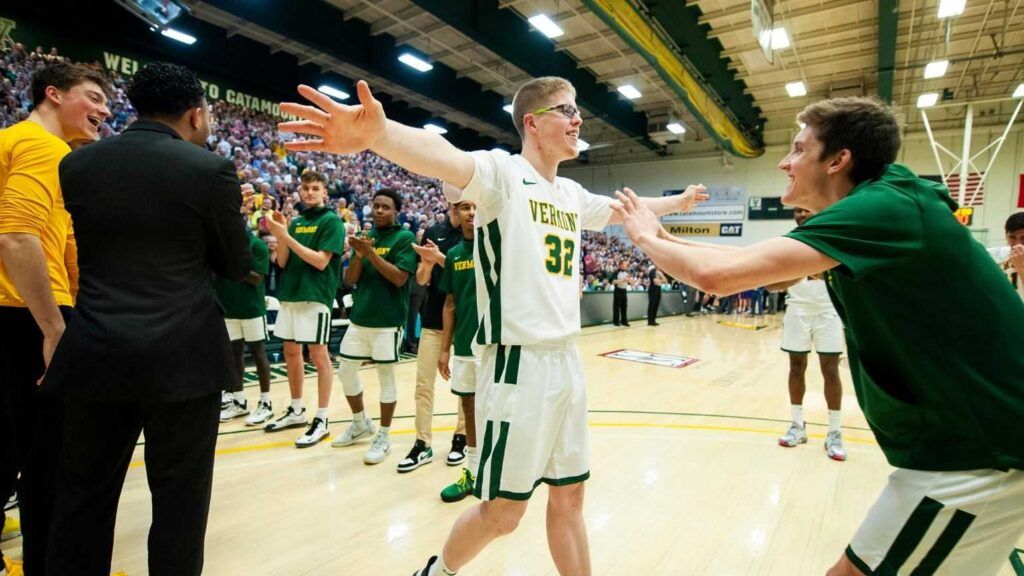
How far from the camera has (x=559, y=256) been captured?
1.79 meters

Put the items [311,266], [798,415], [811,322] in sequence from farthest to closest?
[798,415] → [811,322] → [311,266]

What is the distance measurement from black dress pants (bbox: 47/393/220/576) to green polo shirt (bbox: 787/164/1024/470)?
190 centimetres

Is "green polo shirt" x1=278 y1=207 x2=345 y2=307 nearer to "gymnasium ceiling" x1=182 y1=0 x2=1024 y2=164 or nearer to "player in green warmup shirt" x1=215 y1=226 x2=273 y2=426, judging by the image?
"player in green warmup shirt" x1=215 y1=226 x2=273 y2=426

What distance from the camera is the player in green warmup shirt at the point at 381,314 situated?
3.69 meters

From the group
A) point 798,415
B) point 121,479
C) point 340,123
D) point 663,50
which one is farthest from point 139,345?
point 663,50

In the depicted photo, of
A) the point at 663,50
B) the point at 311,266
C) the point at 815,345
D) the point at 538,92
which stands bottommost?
the point at 815,345

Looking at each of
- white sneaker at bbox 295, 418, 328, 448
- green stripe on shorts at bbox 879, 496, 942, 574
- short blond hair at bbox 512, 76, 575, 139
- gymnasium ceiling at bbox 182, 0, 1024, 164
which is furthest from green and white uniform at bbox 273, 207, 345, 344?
gymnasium ceiling at bbox 182, 0, 1024, 164

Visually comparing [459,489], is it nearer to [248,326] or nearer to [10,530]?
[10,530]

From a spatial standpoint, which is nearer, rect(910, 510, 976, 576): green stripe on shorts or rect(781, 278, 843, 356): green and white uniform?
rect(910, 510, 976, 576): green stripe on shorts

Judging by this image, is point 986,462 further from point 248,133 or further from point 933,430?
point 248,133

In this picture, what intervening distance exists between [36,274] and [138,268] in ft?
2.11

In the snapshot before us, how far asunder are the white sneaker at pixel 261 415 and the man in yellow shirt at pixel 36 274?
6.77ft

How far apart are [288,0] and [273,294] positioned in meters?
7.55

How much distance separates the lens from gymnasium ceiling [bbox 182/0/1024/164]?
1063cm
